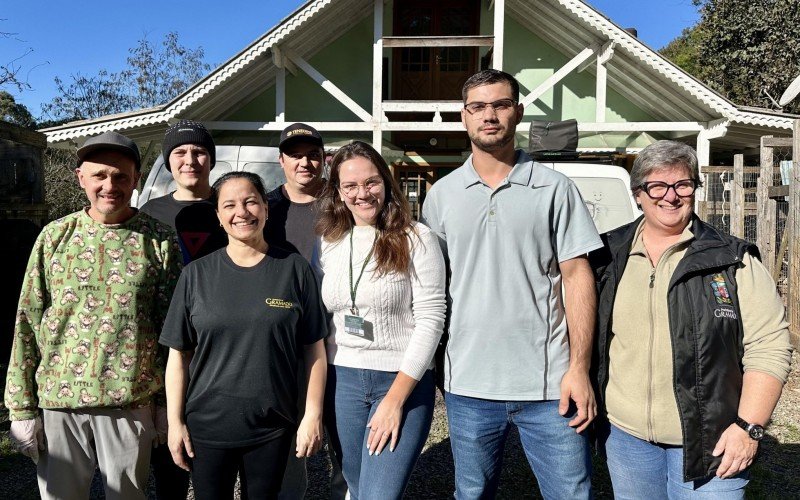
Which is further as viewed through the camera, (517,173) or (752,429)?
(517,173)

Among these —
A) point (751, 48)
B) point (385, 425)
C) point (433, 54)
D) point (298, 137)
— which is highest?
point (751, 48)

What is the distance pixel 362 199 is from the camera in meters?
2.20

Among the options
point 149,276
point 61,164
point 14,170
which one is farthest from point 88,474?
point 61,164

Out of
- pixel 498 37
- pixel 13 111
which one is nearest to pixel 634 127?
pixel 498 37

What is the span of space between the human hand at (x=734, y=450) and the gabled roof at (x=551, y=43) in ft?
29.4

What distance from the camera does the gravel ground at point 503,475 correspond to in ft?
12.1

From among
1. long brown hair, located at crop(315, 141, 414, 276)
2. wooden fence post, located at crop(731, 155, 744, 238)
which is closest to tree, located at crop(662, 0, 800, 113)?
wooden fence post, located at crop(731, 155, 744, 238)

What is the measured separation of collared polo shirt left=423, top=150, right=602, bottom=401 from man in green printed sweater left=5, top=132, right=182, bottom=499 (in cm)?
129

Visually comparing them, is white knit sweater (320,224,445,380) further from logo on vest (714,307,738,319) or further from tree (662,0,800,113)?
tree (662,0,800,113)

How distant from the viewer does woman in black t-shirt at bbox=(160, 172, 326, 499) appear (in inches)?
83.0

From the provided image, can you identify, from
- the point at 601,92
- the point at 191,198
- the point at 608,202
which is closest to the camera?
the point at 191,198

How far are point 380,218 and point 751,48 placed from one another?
1738 centimetres

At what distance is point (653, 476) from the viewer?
2.01 metres

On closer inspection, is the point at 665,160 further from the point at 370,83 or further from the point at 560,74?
the point at 370,83
